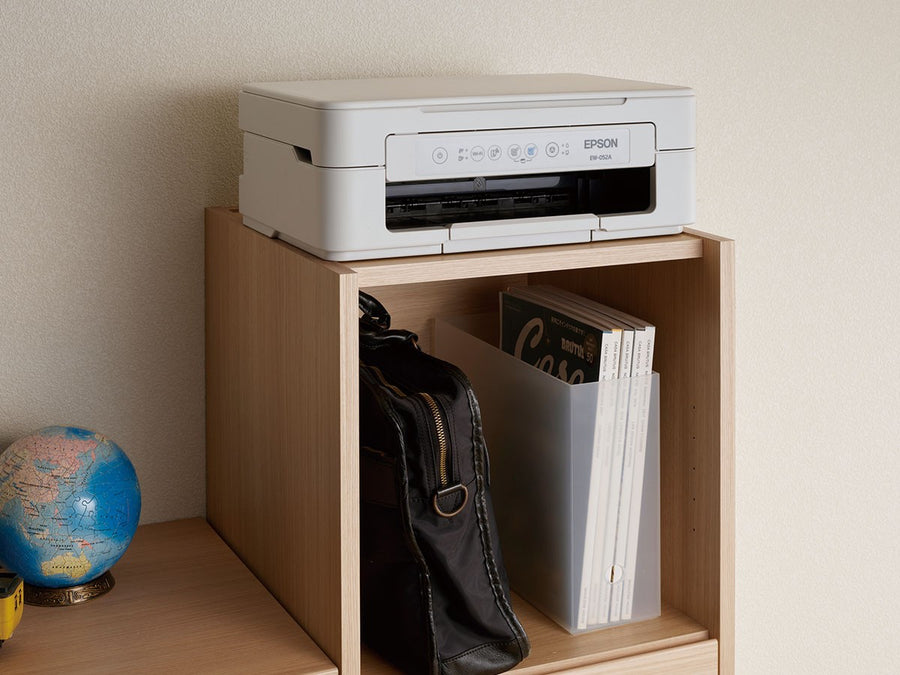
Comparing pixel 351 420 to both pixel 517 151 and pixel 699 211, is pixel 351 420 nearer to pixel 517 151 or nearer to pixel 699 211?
pixel 517 151

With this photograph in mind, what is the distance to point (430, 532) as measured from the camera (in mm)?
1098

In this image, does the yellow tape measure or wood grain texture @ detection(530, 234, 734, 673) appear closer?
the yellow tape measure

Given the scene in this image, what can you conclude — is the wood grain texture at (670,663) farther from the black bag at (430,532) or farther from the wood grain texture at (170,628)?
the wood grain texture at (170,628)

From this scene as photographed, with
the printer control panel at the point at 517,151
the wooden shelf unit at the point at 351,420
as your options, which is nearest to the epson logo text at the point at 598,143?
the printer control panel at the point at 517,151

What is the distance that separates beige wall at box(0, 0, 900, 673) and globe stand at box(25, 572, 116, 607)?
8.0 inches

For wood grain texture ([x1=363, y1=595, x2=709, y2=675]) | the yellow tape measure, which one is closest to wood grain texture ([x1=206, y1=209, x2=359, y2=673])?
wood grain texture ([x1=363, y1=595, x2=709, y2=675])

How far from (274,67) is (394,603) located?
0.66 meters

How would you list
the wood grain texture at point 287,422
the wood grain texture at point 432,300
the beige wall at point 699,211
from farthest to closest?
1. the wood grain texture at point 432,300
2. the beige wall at point 699,211
3. the wood grain texture at point 287,422

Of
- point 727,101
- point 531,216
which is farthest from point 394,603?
point 727,101

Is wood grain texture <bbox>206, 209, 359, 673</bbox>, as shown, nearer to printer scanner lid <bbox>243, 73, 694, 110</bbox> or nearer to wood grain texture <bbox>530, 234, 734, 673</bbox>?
printer scanner lid <bbox>243, 73, 694, 110</bbox>

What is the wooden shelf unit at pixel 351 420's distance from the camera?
108 cm

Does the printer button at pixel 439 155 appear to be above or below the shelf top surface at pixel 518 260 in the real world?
above

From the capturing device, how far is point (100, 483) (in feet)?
3.89

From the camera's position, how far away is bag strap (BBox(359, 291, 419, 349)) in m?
1.20
